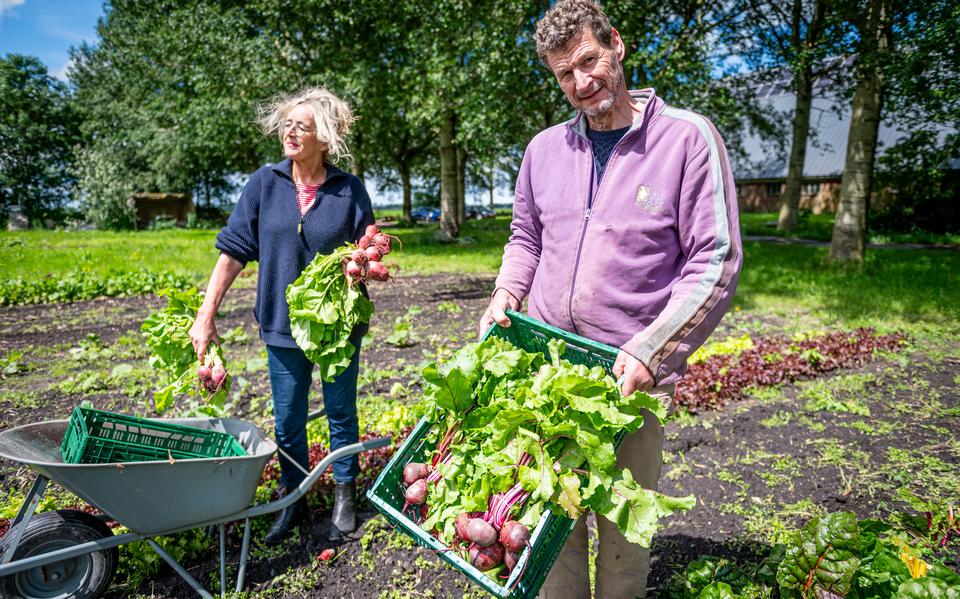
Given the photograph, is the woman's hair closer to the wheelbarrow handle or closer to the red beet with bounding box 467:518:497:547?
the wheelbarrow handle

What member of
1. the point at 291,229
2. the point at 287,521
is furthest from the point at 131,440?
the point at 291,229

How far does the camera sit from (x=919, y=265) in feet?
41.2

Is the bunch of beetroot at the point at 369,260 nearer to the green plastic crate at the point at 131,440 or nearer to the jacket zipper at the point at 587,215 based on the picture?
the jacket zipper at the point at 587,215

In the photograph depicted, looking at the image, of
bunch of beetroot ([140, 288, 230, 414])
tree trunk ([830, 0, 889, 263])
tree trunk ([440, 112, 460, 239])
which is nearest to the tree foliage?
tree trunk ([440, 112, 460, 239])

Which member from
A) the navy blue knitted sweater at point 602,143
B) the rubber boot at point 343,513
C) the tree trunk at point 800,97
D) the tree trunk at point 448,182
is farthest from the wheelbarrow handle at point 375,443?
the tree trunk at point 448,182

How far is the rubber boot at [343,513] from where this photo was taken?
129 inches

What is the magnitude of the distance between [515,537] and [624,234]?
116cm

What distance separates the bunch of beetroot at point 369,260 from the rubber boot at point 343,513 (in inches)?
56.3

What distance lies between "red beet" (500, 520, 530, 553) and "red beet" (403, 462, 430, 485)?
1.36ft

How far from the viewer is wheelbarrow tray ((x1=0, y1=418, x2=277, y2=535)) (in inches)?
88.3

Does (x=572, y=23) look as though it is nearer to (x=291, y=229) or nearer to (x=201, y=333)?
(x=291, y=229)

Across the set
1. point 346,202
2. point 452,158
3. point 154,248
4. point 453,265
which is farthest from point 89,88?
point 346,202

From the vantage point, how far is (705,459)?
4148 millimetres

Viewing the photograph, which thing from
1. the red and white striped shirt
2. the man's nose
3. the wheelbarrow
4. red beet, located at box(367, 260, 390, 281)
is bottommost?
the wheelbarrow
